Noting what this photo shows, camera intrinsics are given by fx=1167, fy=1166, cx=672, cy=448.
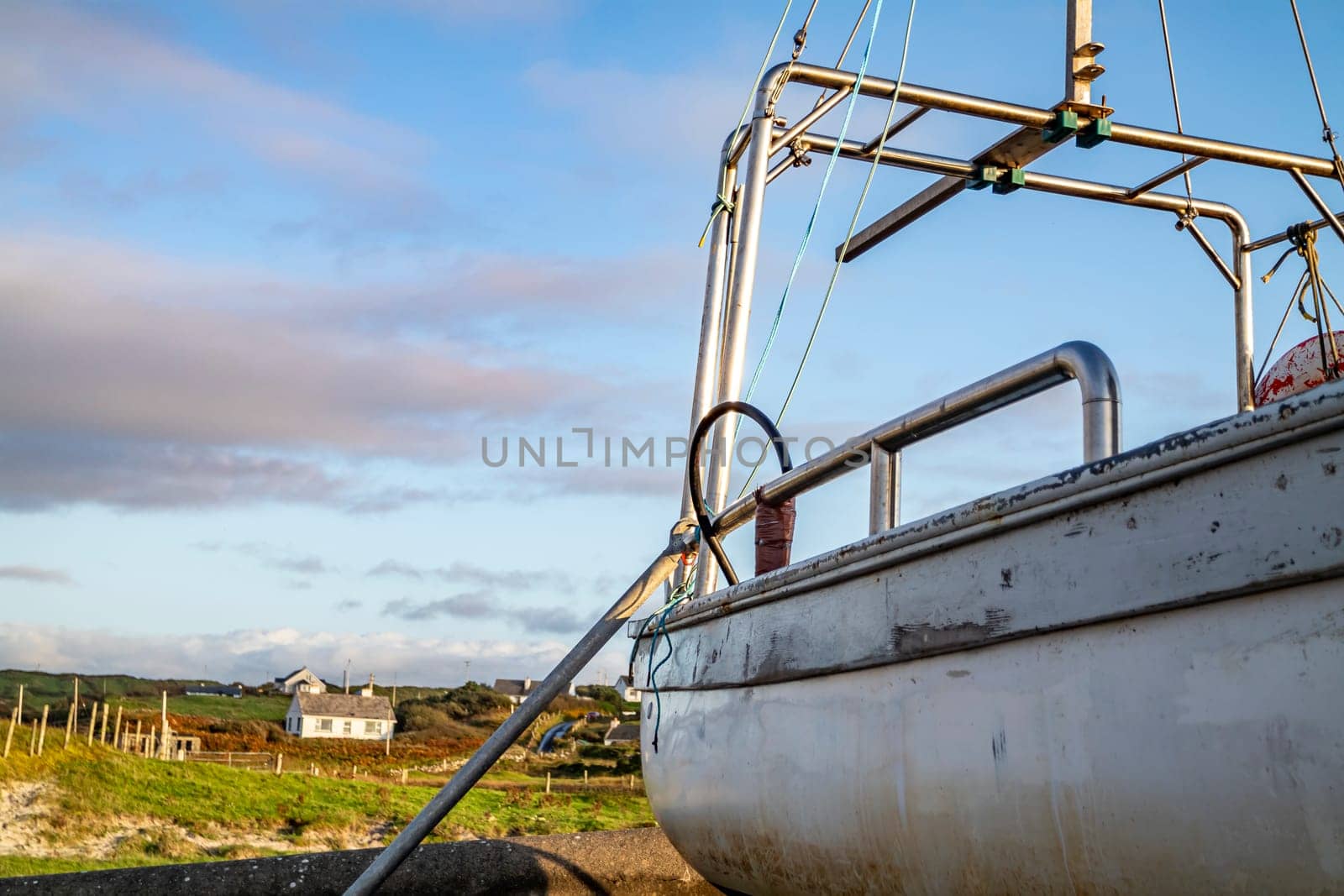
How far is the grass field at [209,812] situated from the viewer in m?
20.0

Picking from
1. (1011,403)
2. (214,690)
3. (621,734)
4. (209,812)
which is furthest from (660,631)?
(214,690)

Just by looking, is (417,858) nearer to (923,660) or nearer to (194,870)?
(194,870)

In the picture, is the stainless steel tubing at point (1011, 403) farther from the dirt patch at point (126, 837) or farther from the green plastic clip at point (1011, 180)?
the dirt patch at point (126, 837)

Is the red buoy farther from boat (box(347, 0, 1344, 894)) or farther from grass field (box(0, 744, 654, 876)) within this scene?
grass field (box(0, 744, 654, 876))

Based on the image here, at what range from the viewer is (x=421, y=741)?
175ft

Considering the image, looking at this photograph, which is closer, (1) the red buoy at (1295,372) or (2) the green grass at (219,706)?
(1) the red buoy at (1295,372)

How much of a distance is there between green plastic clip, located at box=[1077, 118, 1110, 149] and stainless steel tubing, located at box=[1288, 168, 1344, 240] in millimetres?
1031

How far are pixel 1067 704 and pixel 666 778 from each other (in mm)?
2474

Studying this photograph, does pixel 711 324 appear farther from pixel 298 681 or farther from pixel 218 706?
pixel 298 681

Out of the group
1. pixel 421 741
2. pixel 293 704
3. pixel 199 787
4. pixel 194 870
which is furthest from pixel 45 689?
pixel 194 870

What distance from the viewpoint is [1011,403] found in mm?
2973

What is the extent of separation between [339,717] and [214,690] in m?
26.2

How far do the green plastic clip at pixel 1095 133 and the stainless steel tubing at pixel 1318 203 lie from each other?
1.03 meters

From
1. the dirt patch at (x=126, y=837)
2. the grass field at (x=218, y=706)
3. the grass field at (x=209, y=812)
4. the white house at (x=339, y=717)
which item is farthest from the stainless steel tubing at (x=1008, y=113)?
the white house at (x=339, y=717)
